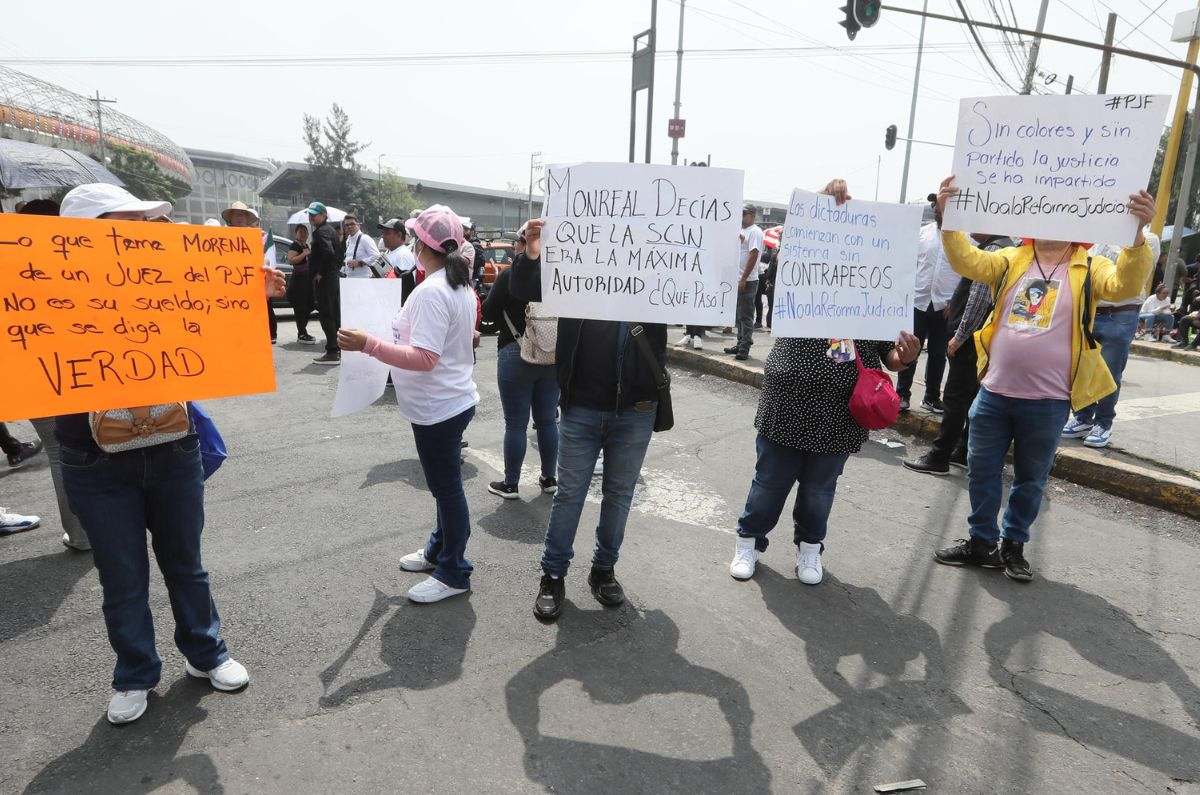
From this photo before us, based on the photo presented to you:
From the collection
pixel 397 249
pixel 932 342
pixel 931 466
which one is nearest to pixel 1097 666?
pixel 931 466

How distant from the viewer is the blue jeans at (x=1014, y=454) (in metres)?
3.53

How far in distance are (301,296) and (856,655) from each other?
935 cm

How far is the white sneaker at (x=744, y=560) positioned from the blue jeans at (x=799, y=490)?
0.17ft

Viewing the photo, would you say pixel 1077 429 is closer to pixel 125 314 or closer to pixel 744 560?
pixel 744 560

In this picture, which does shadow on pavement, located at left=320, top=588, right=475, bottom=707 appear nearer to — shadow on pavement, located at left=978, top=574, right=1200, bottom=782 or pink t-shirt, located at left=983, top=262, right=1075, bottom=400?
shadow on pavement, located at left=978, top=574, right=1200, bottom=782

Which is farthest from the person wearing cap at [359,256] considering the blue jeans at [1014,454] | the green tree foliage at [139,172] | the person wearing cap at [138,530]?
the green tree foliage at [139,172]

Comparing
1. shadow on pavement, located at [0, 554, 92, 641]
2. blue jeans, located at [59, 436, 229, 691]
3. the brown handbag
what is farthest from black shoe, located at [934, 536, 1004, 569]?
shadow on pavement, located at [0, 554, 92, 641]

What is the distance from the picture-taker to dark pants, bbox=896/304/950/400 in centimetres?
624

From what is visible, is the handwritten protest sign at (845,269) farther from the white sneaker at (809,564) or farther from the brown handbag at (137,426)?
the brown handbag at (137,426)

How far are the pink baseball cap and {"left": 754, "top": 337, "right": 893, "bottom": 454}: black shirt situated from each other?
1720mm

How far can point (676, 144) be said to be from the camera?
23.9 meters

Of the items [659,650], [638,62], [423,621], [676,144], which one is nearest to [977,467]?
[659,650]

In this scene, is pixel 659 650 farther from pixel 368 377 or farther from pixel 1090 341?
pixel 1090 341

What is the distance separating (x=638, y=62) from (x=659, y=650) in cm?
1149
